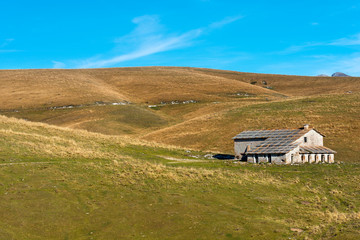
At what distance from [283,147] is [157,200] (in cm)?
2700

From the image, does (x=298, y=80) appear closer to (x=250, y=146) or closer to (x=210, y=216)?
(x=250, y=146)

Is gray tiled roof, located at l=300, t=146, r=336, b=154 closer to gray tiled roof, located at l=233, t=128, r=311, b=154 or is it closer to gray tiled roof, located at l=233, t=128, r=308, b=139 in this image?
gray tiled roof, located at l=233, t=128, r=311, b=154

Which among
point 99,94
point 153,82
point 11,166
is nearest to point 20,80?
point 99,94

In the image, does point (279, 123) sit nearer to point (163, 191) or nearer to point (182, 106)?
point (182, 106)

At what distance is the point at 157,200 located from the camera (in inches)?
1017

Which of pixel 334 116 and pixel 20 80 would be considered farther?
pixel 20 80

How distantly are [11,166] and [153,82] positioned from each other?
13165cm

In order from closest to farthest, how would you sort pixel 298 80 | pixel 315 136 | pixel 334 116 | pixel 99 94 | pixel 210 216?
pixel 210 216 → pixel 315 136 → pixel 334 116 → pixel 99 94 → pixel 298 80

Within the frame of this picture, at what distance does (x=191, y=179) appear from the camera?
31.7 metres

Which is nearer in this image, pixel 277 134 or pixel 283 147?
pixel 283 147

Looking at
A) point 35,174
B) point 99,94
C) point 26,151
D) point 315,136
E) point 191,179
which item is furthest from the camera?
point 99,94

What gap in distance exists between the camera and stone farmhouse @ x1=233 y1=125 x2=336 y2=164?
4772cm

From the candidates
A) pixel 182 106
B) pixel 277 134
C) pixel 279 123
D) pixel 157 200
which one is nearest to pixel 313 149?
pixel 277 134

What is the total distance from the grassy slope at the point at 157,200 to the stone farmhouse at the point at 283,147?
7628 millimetres
